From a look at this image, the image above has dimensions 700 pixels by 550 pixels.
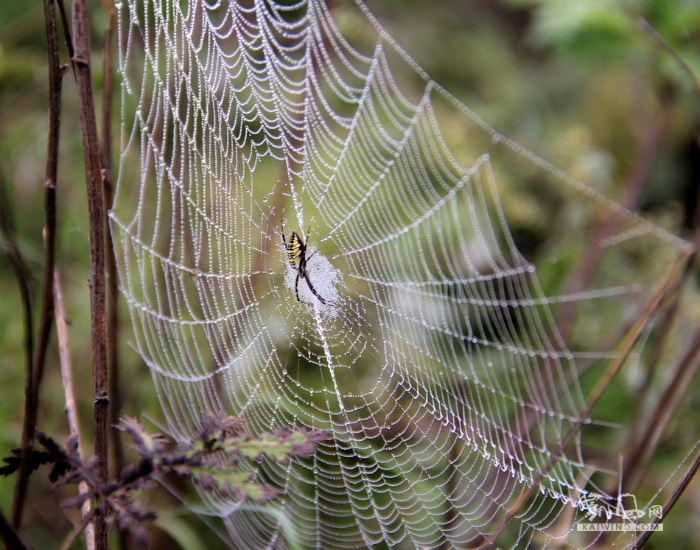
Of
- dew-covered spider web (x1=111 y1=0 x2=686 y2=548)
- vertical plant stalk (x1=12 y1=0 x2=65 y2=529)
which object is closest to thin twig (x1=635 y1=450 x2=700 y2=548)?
dew-covered spider web (x1=111 y1=0 x2=686 y2=548)

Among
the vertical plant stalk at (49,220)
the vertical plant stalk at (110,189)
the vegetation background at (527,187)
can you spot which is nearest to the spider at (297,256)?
the vegetation background at (527,187)

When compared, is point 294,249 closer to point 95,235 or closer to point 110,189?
→ point 110,189

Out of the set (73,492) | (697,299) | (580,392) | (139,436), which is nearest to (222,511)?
(73,492)

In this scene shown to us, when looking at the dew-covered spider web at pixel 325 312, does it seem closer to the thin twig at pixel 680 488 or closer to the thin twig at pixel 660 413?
the thin twig at pixel 660 413

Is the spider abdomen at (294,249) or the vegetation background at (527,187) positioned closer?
the vegetation background at (527,187)

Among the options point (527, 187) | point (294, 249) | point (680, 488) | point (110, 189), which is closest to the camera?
point (680, 488)

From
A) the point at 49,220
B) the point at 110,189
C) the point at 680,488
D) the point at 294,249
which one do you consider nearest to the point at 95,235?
the point at 49,220
